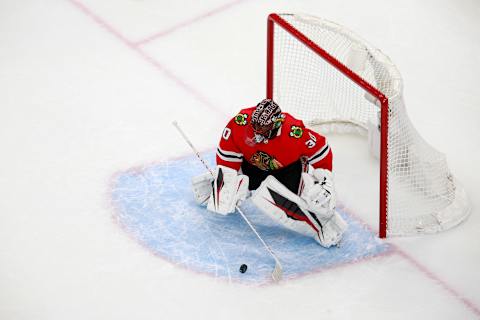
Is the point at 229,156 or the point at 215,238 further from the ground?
the point at 229,156

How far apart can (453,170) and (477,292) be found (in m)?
0.92

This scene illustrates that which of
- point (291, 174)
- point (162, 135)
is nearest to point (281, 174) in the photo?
point (291, 174)

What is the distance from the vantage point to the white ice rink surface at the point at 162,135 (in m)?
5.07

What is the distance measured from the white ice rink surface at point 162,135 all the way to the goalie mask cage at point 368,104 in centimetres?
13

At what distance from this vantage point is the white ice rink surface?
5.07m

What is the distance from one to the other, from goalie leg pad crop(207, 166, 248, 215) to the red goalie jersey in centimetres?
9

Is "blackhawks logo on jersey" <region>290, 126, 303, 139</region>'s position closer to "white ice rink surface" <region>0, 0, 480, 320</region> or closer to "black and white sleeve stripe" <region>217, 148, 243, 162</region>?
"black and white sleeve stripe" <region>217, 148, 243, 162</region>

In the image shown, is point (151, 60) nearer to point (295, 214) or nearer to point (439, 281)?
point (295, 214)

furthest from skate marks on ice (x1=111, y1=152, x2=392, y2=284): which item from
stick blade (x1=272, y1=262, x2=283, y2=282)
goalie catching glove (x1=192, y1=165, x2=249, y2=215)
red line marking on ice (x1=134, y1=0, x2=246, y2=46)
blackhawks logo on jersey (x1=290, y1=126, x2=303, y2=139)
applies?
red line marking on ice (x1=134, y1=0, x2=246, y2=46)

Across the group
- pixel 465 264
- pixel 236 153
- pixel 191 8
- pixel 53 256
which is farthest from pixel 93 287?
pixel 191 8

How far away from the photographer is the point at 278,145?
518 centimetres

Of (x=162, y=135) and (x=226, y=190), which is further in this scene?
(x=162, y=135)

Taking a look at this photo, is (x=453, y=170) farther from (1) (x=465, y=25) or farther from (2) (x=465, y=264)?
(1) (x=465, y=25)

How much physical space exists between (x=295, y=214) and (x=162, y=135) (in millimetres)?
1199
